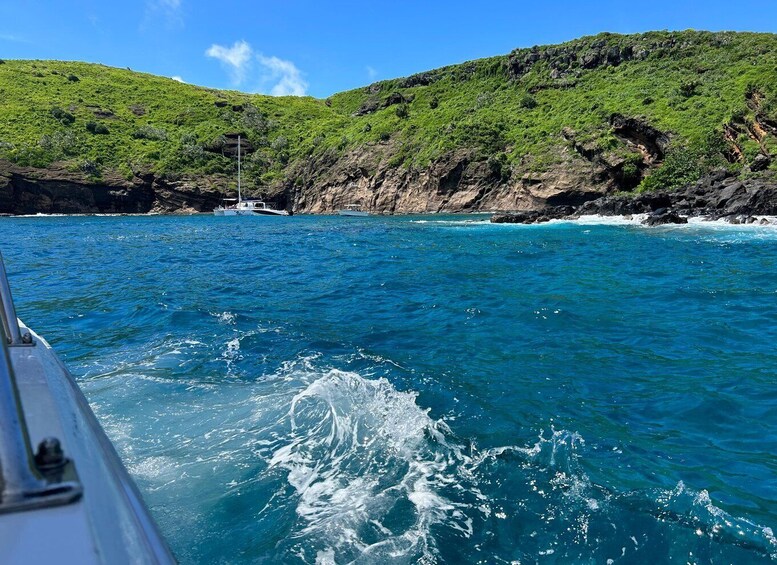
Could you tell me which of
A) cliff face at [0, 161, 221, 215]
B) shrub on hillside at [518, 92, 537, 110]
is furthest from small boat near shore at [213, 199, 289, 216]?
shrub on hillside at [518, 92, 537, 110]

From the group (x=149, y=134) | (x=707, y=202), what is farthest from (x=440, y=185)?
(x=149, y=134)

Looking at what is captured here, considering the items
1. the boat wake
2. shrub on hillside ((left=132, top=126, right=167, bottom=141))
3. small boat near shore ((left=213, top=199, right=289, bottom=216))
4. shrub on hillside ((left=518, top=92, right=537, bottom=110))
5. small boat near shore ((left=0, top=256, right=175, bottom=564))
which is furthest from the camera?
shrub on hillside ((left=132, top=126, right=167, bottom=141))

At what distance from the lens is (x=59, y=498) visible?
1.47 meters

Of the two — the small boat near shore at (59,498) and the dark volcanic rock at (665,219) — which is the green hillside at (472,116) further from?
the small boat near shore at (59,498)

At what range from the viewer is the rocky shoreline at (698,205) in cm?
3139

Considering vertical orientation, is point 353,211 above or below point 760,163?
below

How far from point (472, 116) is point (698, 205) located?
4280cm

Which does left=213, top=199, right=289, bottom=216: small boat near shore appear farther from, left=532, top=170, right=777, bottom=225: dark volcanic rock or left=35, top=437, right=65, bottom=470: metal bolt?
left=35, top=437, right=65, bottom=470: metal bolt

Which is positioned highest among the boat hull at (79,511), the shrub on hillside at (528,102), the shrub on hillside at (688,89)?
the shrub on hillside at (528,102)

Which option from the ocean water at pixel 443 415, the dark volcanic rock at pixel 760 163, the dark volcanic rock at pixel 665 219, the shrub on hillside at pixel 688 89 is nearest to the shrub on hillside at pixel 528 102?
the shrub on hillside at pixel 688 89

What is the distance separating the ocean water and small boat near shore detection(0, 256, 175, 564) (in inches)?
72.4

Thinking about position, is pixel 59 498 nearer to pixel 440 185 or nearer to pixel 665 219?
pixel 665 219

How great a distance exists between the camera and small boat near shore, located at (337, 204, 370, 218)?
64.2 m

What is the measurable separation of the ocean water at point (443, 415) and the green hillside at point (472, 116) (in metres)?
44.0
